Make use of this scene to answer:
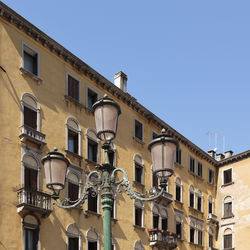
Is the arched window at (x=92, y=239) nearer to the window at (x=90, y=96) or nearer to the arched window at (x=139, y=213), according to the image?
the arched window at (x=139, y=213)

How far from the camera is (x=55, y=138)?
66.6ft

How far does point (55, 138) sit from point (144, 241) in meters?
8.64

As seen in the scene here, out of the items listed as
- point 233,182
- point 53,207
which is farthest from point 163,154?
point 233,182

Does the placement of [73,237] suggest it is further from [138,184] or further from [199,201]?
[199,201]

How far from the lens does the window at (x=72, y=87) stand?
2194 cm

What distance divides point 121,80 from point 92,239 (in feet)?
33.3

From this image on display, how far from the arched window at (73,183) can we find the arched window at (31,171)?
6.26 ft

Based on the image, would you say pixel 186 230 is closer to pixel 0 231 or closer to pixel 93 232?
pixel 93 232

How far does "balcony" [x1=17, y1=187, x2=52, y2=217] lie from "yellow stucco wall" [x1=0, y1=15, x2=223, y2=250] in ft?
0.81

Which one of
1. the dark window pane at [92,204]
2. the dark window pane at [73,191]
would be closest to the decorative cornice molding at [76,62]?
the dark window pane at [73,191]

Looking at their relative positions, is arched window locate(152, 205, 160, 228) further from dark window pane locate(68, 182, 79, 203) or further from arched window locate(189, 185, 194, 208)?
dark window pane locate(68, 182, 79, 203)

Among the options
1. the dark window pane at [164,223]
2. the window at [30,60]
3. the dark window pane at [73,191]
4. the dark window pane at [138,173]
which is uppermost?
the window at [30,60]

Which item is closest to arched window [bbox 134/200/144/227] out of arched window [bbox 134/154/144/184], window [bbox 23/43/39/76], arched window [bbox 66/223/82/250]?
arched window [bbox 134/154/144/184]

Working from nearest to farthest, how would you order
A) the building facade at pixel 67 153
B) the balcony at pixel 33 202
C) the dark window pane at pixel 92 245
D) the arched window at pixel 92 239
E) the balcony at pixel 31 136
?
the balcony at pixel 33 202, the building facade at pixel 67 153, the balcony at pixel 31 136, the arched window at pixel 92 239, the dark window pane at pixel 92 245
